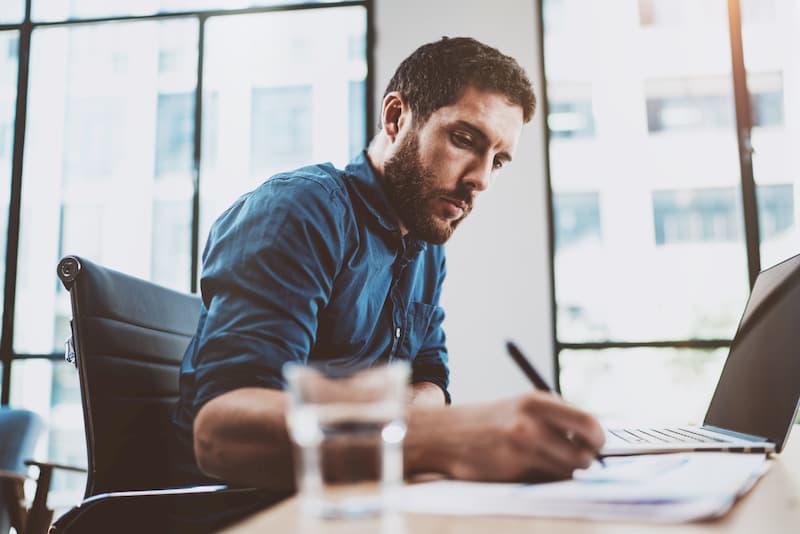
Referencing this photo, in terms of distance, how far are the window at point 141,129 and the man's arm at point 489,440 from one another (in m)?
2.70

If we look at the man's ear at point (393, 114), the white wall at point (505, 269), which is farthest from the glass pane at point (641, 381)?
the man's ear at point (393, 114)

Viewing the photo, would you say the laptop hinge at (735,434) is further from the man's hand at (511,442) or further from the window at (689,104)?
the window at (689,104)

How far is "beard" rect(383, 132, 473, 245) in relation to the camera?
1.52 m

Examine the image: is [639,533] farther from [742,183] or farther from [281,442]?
[742,183]

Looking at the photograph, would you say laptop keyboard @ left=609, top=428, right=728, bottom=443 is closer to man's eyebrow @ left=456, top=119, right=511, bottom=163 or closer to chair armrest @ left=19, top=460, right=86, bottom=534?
man's eyebrow @ left=456, top=119, right=511, bottom=163

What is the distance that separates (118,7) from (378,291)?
299cm

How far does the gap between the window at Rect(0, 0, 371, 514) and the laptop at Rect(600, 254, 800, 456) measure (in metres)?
2.37

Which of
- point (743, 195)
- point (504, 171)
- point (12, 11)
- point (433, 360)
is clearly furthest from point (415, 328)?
point (12, 11)

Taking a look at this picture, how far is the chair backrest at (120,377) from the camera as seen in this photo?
1178 millimetres

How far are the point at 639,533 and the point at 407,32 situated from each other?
308cm

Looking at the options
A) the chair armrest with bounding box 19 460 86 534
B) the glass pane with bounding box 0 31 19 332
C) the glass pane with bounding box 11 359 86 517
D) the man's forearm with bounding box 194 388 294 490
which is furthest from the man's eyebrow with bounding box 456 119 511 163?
the glass pane with bounding box 0 31 19 332

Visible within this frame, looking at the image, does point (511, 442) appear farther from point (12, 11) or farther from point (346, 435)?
point (12, 11)

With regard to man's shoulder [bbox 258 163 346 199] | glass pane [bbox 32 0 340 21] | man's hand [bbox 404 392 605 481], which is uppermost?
glass pane [bbox 32 0 340 21]

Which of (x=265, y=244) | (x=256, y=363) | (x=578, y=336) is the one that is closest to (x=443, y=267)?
(x=265, y=244)
